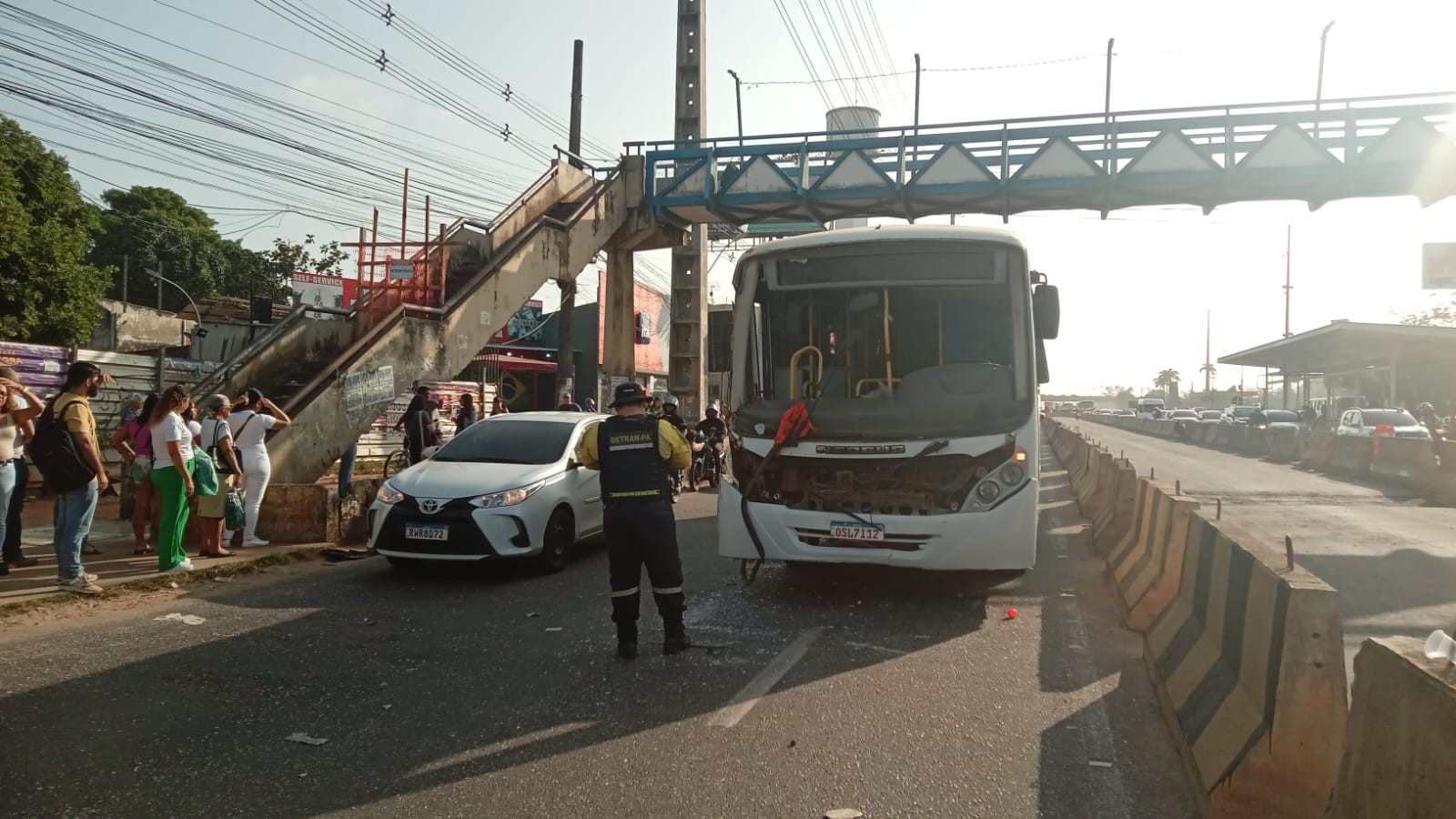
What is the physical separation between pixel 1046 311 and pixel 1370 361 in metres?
Answer: 47.2

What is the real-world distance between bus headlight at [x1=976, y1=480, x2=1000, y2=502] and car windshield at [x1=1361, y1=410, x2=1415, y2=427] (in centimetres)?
2560

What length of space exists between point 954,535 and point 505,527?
385 cm

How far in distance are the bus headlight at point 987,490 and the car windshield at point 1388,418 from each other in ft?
84.0

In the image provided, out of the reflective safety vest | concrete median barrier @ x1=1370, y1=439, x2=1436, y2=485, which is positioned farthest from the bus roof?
concrete median barrier @ x1=1370, y1=439, x2=1436, y2=485

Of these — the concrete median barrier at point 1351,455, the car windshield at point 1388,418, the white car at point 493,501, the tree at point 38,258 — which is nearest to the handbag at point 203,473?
the white car at point 493,501

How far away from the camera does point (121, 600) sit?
762cm

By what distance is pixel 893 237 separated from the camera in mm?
8008

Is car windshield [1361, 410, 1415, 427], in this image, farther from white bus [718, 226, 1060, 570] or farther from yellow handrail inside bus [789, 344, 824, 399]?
yellow handrail inside bus [789, 344, 824, 399]

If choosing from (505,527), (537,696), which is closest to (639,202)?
(505,527)

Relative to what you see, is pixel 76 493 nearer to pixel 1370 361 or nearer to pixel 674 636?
pixel 674 636

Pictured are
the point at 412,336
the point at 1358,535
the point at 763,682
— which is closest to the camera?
the point at 763,682

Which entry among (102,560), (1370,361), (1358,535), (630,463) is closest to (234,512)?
(102,560)

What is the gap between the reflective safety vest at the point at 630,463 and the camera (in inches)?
239

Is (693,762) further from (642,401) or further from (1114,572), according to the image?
(1114,572)
